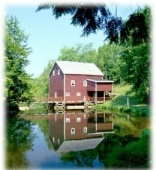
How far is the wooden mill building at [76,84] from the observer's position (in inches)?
1416

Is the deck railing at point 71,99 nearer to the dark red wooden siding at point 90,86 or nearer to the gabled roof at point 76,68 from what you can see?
the dark red wooden siding at point 90,86

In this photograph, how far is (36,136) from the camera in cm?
1419

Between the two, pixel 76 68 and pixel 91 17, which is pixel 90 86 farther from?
pixel 91 17

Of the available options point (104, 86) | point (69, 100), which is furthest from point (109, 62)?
point (69, 100)

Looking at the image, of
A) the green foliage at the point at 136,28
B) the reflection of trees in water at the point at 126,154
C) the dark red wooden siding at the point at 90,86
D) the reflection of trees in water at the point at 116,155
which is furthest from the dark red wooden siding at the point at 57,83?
the green foliage at the point at 136,28

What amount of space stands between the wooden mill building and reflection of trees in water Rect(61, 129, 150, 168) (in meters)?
24.4

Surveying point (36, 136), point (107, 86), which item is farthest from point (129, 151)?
point (107, 86)

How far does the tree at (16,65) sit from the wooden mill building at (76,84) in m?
10.9

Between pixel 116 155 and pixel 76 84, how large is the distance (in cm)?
2779

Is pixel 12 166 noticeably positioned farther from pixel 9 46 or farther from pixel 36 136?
pixel 9 46

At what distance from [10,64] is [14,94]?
2.66 m

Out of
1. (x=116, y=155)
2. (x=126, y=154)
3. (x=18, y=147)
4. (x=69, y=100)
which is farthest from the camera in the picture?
(x=69, y=100)

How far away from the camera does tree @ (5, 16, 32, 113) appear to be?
2239cm

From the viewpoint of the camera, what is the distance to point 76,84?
36.8 m
